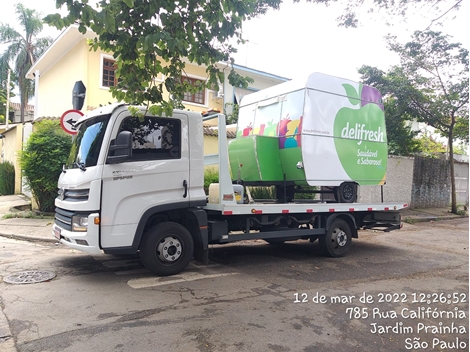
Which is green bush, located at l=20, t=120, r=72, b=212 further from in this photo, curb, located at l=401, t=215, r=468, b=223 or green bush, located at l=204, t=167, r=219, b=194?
curb, located at l=401, t=215, r=468, b=223

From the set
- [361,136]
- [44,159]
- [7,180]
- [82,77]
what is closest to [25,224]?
[44,159]

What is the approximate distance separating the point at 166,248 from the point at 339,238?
374cm

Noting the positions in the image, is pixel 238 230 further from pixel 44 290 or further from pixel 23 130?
pixel 23 130

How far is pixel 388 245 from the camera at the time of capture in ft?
30.2

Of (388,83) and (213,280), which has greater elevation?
(388,83)

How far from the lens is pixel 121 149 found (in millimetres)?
5094

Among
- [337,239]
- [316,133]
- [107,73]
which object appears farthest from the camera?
[107,73]

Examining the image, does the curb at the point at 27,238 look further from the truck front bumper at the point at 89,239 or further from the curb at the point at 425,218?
the curb at the point at 425,218

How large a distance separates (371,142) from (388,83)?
8.94 m

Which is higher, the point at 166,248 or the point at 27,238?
the point at 166,248

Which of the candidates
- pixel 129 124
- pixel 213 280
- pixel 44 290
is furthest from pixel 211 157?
pixel 44 290

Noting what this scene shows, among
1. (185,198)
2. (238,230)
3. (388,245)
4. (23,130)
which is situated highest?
(23,130)

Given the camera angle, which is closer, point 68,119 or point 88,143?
point 88,143

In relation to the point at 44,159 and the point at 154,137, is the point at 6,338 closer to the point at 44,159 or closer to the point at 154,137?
the point at 154,137
